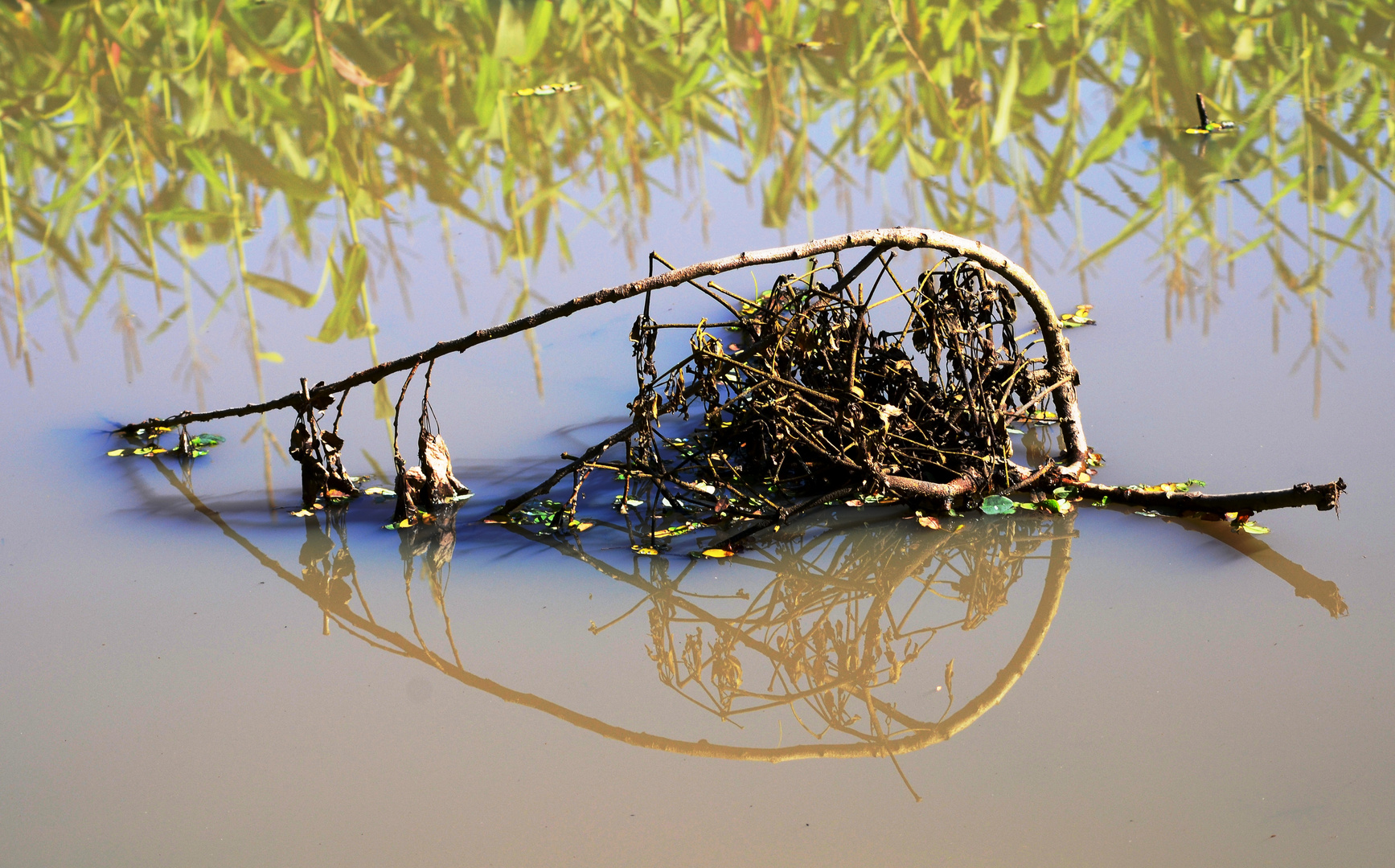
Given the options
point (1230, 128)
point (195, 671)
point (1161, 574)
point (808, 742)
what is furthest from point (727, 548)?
point (1230, 128)

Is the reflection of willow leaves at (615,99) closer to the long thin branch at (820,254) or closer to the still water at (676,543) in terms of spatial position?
the still water at (676,543)

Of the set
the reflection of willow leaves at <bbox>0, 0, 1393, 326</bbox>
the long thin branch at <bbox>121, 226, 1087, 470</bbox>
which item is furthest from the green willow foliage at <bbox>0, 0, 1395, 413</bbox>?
the long thin branch at <bbox>121, 226, 1087, 470</bbox>

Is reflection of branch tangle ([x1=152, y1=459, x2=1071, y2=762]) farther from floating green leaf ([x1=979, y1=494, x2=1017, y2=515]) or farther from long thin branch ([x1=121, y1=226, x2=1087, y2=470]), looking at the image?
long thin branch ([x1=121, y1=226, x2=1087, y2=470])

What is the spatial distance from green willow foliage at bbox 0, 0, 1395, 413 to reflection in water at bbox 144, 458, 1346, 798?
67.9 inches

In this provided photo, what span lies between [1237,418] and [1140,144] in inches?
102

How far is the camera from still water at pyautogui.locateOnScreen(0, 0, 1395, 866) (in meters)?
2.28

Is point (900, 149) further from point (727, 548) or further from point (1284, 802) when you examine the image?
point (1284, 802)

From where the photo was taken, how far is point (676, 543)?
3.18 m

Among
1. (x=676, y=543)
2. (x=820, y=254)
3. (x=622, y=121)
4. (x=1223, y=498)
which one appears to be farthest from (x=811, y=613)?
(x=622, y=121)

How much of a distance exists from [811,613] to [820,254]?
0.90 m

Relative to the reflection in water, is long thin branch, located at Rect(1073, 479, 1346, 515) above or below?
above

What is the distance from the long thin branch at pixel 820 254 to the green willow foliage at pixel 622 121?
136cm

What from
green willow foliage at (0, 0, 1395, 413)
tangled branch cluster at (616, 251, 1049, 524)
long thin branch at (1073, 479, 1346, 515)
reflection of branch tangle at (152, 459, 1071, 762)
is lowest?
reflection of branch tangle at (152, 459, 1071, 762)

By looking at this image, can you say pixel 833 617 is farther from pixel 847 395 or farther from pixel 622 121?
pixel 622 121
